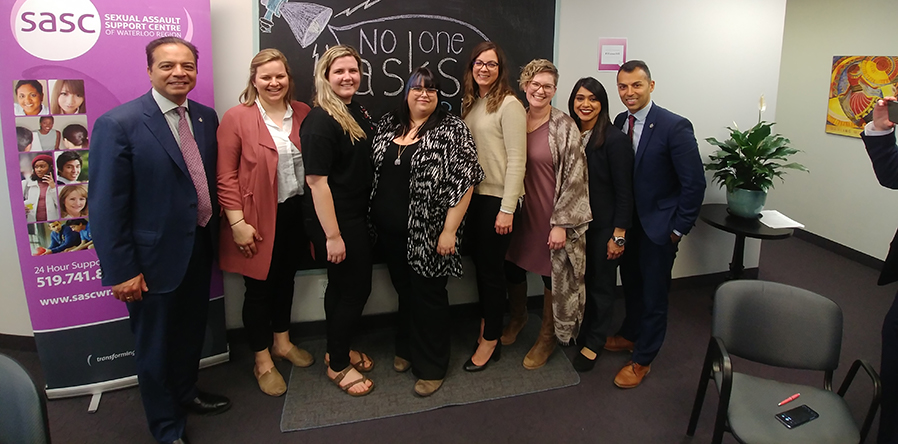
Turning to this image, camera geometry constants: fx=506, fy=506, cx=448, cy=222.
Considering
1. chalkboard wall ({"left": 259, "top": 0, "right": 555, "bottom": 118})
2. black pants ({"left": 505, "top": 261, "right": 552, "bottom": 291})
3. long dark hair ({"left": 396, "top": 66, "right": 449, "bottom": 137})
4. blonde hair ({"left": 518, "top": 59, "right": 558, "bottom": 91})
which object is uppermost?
chalkboard wall ({"left": 259, "top": 0, "right": 555, "bottom": 118})

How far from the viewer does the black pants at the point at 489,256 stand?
2375 millimetres

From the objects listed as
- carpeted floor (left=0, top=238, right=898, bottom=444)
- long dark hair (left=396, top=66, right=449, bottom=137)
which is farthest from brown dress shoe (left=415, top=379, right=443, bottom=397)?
long dark hair (left=396, top=66, right=449, bottom=137)

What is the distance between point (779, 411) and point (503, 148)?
1.46m

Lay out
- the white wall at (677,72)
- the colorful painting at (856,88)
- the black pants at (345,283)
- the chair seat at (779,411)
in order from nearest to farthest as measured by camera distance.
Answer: the chair seat at (779,411), the black pants at (345,283), the white wall at (677,72), the colorful painting at (856,88)

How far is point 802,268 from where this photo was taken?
4.12m

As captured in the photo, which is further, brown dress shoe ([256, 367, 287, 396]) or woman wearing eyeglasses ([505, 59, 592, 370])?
brown dress shoe ([256, 367, 287, 396])

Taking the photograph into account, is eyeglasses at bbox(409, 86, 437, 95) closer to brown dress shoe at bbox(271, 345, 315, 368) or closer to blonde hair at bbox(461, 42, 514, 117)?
blonde hair at bbox(461, 42, 514, 117)

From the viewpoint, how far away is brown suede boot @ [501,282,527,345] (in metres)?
2.87

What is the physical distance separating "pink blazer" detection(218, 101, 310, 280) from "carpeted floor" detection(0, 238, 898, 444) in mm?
822

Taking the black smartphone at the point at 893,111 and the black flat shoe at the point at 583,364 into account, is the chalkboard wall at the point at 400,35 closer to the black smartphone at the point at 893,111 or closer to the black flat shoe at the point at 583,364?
the black flat shoe at the point at 583,364

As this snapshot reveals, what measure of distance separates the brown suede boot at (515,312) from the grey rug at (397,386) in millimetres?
54

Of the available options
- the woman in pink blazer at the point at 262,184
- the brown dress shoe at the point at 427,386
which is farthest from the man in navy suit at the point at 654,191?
the woman in pink blazer at the point at 262,184

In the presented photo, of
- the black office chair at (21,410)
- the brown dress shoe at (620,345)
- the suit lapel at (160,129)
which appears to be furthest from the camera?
the brown dress shoe at (620,345)

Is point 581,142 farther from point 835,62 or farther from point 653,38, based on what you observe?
point 835,62
